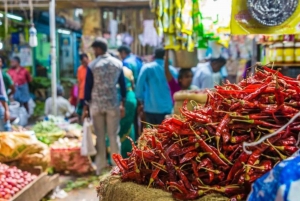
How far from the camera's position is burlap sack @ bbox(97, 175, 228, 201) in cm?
254

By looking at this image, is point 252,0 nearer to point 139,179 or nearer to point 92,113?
point 139,179

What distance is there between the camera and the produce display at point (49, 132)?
802cm

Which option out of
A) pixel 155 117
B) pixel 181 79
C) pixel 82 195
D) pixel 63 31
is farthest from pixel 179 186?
pixel 63 31

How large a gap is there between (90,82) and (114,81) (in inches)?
16.6

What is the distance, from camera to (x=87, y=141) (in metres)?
7.28

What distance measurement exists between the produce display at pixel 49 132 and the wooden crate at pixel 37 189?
1.87 metres

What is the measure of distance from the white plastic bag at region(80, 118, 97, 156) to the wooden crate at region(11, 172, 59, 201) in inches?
41.3

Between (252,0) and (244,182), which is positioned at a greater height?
(252,0)

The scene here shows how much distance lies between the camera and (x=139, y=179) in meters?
2.87

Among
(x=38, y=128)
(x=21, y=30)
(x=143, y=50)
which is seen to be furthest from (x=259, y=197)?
(x=21, y=30)

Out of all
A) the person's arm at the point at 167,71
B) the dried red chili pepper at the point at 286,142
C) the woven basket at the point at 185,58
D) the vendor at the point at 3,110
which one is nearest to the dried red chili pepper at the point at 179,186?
the dried red chili pepper at the point at 286,142

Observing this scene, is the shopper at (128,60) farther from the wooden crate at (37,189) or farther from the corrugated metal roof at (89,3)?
the wooden crate at (37,189)

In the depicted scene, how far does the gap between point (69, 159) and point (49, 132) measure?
1.05 meters

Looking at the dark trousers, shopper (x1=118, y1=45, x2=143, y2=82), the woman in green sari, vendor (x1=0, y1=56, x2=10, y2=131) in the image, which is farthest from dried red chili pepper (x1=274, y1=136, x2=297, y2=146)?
shopper (x1=118, y1=45, x2=143, y2=82)
